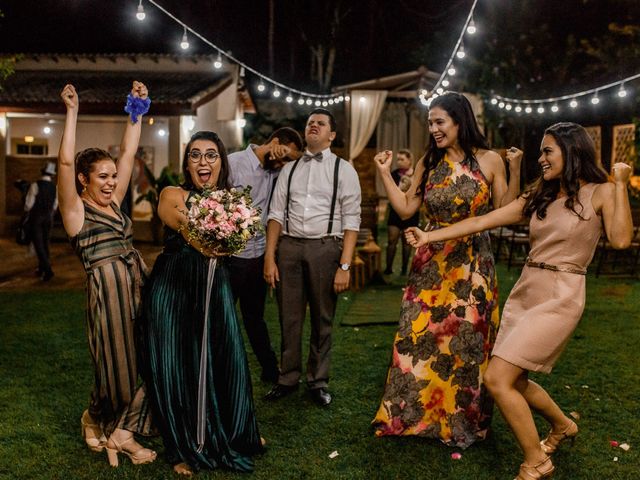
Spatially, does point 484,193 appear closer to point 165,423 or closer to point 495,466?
point 495,466

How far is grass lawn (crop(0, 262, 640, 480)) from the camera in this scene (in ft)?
14.2

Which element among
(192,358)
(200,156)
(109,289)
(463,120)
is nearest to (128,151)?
(200,156)

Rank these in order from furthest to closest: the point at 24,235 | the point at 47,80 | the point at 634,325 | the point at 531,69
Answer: the point at 531,69 → the point at 47,80 → the point at 24,235 → the point at 634,325

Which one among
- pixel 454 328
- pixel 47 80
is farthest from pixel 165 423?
pixel 47 80

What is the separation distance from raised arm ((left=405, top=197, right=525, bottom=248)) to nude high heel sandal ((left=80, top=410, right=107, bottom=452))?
7.51 ft

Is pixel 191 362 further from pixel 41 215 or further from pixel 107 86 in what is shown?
pixel 107 86

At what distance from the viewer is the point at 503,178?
4695mm

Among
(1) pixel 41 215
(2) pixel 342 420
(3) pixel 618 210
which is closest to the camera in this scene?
(3) pixel 618 210

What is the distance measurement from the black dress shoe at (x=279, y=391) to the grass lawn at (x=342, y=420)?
0.06 m

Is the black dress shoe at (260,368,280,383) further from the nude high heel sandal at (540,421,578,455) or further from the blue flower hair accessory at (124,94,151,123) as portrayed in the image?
the blue flower hair accessory at (124,94,151,123)

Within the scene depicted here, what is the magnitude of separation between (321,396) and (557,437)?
5.79ft

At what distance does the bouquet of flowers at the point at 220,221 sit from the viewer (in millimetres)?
4027

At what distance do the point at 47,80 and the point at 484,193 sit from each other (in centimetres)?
1683

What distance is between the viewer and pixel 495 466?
173 inches
